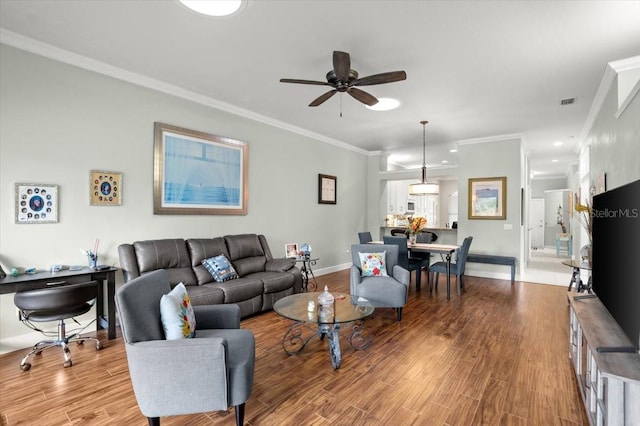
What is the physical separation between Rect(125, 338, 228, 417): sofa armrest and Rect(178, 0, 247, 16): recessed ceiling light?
95.6 inches

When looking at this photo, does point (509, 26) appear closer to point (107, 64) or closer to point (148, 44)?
point (148, 44)

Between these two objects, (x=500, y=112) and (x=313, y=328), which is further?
(x=500, y=112)

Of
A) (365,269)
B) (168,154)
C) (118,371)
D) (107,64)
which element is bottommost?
(118,371)

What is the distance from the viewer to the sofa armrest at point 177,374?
1728 mm

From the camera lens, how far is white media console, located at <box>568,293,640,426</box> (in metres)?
1.40

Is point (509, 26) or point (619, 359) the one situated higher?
point (509, 26)

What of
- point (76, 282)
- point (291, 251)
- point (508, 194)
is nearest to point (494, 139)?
point (508, 194)

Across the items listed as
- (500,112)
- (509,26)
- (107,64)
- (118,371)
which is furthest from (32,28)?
(500,112)

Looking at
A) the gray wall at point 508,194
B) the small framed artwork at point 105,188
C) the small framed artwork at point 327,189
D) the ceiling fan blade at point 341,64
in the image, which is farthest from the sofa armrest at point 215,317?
the gray wall at point 508,194

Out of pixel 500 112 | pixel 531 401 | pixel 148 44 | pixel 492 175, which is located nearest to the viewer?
pixel 531 401

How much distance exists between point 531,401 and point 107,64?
4972mm

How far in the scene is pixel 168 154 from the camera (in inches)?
162

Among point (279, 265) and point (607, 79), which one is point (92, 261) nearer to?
point (279, 265)

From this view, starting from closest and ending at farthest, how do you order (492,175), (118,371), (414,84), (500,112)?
(118,371)
(414,84)
(500,112)
(492,175)
